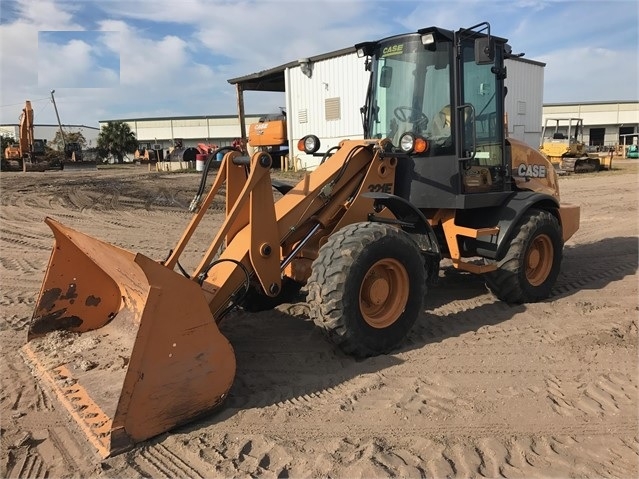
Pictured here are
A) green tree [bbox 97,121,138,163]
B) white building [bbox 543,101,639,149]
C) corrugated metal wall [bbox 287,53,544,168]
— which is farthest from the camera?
white building [bbox 543,101,639,149]

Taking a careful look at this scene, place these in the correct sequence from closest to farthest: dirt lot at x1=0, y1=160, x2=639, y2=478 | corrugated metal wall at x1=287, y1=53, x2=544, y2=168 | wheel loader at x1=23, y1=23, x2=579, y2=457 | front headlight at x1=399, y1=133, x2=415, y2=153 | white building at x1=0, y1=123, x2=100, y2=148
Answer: dirt lot at x1=0, y1=160, x2=639, y2=478
wheel loader at x1=23, y1=23, x2=579, y2=457
front headlight at x1=399, y1=133, x2=415, y2=153
corrugated metal wall at x1=287, y1=53, x2=544, y2=168
white building at x1=0, y1=123, x2=100, y2=148

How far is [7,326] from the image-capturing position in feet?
15.3

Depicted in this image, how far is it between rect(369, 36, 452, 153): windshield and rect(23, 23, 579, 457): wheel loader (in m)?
0.01

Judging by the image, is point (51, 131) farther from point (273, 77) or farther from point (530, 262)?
point (530, 262)

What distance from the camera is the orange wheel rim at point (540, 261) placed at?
222 inches

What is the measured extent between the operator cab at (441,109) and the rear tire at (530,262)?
465 mm

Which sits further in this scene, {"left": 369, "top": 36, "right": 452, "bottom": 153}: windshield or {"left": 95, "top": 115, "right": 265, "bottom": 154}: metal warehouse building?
{"left": 95, "top": 115, "right": 265, "bottom": 154}: metal warehouse building

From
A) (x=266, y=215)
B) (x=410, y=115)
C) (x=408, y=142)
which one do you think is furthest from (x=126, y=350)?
(x=410, y=115)

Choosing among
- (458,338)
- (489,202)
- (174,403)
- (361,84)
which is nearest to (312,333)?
(458,338)

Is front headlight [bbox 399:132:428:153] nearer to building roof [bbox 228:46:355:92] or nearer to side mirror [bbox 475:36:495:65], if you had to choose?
side mirror [bbox 475:36:495:65]

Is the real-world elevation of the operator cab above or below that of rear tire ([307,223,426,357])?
above

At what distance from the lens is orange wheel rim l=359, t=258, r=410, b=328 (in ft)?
13.4

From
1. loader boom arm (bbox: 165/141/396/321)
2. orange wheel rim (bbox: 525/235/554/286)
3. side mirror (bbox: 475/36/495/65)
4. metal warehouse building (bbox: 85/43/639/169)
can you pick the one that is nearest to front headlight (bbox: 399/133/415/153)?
loader boom arm (bbox: 165/141/396/321)

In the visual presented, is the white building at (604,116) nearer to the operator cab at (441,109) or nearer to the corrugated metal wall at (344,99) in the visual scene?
the corrugated metal wall at (344,99)
